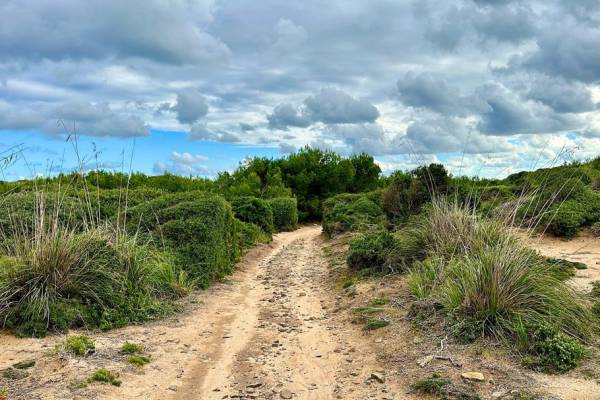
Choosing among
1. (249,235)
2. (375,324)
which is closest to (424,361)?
(375,324)

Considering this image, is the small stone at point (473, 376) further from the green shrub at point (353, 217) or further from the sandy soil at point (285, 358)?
the green shrub at point (353, 217)

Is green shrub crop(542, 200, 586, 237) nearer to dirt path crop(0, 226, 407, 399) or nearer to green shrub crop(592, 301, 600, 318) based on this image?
green shrub crop(592, 301, 600, 318)

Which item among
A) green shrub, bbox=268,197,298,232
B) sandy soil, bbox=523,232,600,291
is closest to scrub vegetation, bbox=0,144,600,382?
sandy soil, bbox=523,232,600,291

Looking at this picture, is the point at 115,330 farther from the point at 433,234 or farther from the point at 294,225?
the point at 294,225

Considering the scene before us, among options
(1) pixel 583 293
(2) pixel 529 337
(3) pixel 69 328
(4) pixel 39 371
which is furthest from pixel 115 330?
(1) pixel 583 293

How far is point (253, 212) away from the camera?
2025 cm

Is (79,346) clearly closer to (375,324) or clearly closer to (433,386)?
(375,324)

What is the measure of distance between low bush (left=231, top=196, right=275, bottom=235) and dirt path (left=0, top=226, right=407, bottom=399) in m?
10.7

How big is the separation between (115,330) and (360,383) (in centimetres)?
347

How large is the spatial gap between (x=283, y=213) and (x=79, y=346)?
20.4 metres

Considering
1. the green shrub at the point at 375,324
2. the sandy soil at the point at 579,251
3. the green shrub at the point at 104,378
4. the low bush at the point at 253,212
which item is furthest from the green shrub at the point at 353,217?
the green shrub at the point at 104,378

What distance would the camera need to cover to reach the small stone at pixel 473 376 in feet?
16.2

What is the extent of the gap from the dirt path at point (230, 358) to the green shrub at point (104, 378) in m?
0.08

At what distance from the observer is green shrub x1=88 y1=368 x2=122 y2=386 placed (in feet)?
16.9
